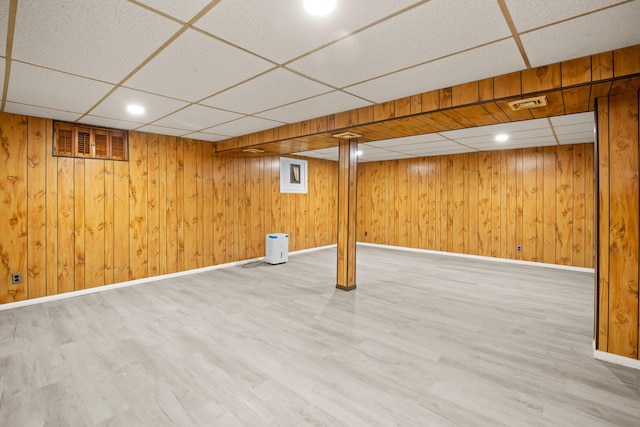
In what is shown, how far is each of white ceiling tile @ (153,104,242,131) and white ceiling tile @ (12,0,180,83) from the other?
3.75 feet

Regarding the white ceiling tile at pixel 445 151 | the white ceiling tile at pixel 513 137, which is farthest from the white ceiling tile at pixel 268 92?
the white ceiling tile at pixel 445 151

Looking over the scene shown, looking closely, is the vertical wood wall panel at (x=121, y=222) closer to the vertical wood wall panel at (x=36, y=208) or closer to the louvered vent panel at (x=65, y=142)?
the louvered vent panel at (x=65, y=142)

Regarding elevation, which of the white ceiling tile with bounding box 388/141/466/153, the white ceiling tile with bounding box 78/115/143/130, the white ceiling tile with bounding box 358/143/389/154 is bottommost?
the white ceiling tile with bounding box 78/115/143/130

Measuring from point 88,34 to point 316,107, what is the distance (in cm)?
208

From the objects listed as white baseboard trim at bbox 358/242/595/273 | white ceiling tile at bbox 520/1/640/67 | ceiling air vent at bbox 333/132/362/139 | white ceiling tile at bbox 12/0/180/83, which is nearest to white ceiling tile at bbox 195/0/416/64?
white ceiling tile at bbox 12/0/180/83

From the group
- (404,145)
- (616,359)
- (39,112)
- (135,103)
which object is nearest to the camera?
(616,359)

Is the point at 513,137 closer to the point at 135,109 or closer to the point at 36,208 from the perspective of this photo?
the point at 135,109

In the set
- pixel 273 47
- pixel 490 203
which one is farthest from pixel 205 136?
pixel 490 203

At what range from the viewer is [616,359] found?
97.0 inches

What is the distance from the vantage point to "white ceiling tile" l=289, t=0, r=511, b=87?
165 cm

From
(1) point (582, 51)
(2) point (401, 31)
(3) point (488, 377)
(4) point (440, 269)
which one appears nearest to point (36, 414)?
(3) point (488, 377)

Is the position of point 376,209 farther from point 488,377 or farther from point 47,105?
point 47,105

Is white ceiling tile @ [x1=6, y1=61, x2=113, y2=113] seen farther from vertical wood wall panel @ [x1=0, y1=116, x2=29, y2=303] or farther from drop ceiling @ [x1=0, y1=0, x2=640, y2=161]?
vertical wood wall panel @ [x1=0, y1=116, x2=29, y2=303]

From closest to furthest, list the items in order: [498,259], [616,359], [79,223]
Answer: [616,359]
[79,223]
[498,259]
